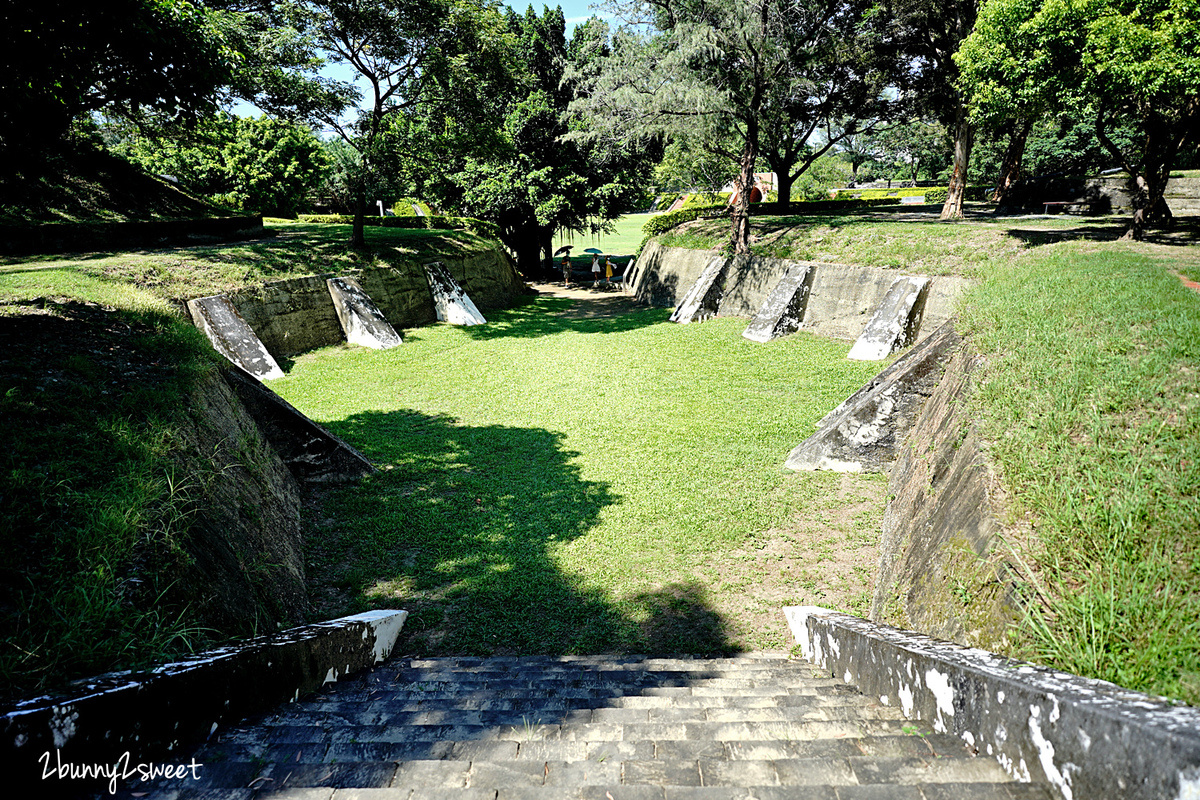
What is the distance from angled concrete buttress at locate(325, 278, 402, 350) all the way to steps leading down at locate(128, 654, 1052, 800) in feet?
36.7

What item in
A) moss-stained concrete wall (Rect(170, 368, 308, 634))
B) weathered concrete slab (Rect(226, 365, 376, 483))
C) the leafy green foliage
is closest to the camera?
moss-stained concrete wall (Rect(170, 368, 308, 634))

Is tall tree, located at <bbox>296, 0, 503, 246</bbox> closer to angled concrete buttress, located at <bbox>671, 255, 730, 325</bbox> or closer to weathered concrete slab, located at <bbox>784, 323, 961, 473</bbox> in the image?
angled concrete buttress, located at <bbox>671, 255, 730, 325</bbox>

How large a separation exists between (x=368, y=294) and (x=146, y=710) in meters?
13.6

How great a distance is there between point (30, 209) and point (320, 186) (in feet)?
50.9

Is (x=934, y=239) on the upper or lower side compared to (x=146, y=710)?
upper

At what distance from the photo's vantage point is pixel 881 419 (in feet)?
23.0

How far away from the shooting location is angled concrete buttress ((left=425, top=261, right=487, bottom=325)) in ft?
53.7

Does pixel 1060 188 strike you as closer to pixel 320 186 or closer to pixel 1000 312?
pixel 1000 312

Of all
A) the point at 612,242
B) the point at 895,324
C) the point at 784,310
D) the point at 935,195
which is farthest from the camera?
the point at 612,242

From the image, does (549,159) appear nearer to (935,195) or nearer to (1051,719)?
(935,195)

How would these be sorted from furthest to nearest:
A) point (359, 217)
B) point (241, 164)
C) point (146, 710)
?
point (241, 164), point (359, 217), point (146, 710)

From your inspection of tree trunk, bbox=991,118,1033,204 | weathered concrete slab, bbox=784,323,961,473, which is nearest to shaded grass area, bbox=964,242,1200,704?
weathered concrete slab, bbox=784,323,961,473

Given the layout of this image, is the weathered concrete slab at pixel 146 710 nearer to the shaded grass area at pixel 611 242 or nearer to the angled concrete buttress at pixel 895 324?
the angled concrete buttress at pixel 895 324

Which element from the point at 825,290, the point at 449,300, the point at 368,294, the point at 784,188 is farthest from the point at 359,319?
the point at 784,188
